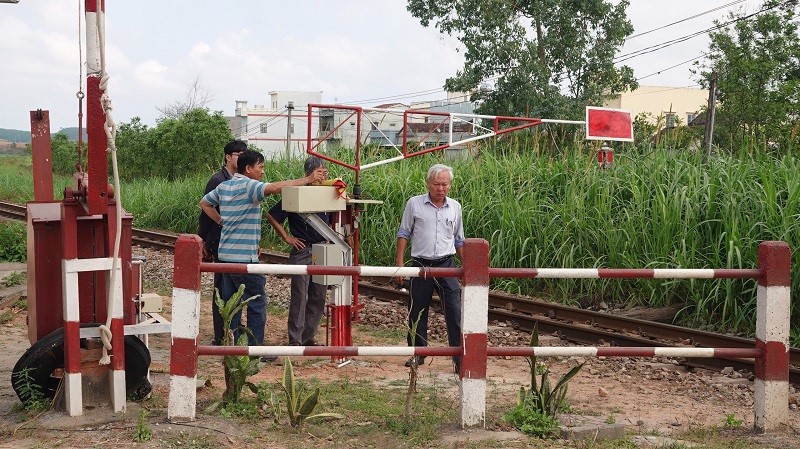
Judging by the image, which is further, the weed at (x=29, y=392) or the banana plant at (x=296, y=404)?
the weed at (x=29, y=392)

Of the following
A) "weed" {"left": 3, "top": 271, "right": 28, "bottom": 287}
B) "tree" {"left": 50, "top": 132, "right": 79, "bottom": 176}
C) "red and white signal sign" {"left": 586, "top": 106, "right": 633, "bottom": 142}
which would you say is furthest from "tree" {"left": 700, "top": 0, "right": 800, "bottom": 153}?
"tree" {"left": 50, "top": 132, "right": 79, "bottom": 176}

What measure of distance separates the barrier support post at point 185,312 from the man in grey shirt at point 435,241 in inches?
100

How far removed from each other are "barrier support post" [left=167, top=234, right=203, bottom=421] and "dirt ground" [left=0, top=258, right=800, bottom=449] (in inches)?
12.2

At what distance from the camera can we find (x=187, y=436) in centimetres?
521

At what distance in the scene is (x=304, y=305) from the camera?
27.0ft

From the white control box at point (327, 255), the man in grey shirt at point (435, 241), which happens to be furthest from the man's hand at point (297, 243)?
the man in grey shirt at point (435, 241)

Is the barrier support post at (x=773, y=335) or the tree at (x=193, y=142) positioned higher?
the tree at (x=193, y=142)

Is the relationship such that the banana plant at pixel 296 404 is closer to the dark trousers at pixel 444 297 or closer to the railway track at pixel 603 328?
the dark trousers at pixel 444 297

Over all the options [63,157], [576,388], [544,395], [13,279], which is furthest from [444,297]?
[63,157]

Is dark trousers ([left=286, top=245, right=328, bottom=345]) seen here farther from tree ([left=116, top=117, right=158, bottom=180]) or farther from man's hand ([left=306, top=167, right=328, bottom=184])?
tree ([left=116, top=117, right=158, bottom=180])

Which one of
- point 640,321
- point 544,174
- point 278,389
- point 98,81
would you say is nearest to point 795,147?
point 544,174

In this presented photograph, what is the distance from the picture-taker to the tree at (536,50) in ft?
109

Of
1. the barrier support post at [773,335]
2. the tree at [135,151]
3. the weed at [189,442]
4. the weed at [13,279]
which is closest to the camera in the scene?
the weed at [189,442]

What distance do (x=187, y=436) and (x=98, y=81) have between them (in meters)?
2.16
